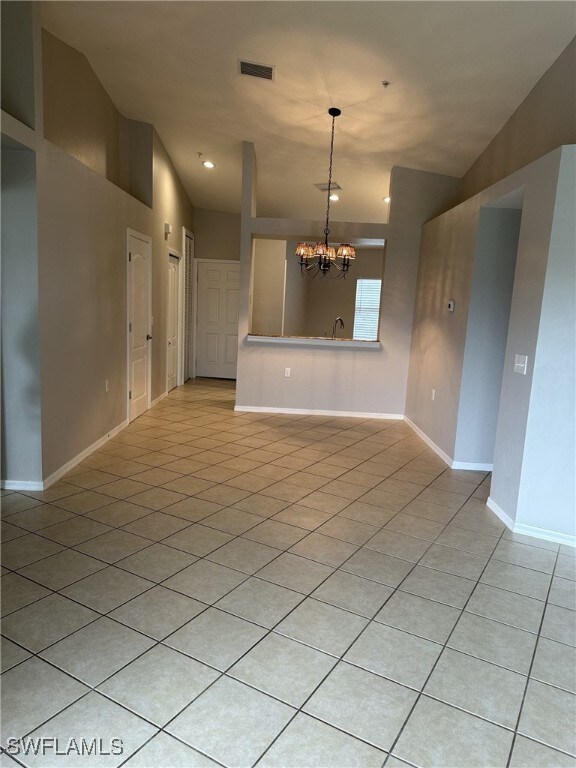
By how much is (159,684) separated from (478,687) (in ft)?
3.97

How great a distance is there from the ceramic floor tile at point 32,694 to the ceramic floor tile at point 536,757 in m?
1.49

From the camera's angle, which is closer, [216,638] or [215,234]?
[216,638]

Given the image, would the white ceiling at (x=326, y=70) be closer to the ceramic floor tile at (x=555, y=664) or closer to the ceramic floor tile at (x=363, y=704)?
the ceramic floor tile at (x=555, y=664)

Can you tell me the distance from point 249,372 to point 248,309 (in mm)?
803

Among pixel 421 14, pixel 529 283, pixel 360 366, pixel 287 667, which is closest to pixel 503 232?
pixel 529 283

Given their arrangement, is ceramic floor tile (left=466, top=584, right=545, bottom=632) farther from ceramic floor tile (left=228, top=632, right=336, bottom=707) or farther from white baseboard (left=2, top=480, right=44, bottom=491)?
white baseboard (left=2, top=480, right=44, bottom=491)

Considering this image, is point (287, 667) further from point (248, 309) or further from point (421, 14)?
point (248, 309)

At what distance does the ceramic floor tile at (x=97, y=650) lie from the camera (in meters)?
1.82

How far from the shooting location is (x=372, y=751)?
60.9 inches

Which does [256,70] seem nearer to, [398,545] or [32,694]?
[398,545]

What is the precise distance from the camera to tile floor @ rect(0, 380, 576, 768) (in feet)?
5.20

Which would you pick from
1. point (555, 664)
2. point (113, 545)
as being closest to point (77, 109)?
point (113, 545)

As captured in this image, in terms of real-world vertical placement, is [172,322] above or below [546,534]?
above

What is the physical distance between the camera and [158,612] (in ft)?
7.12
